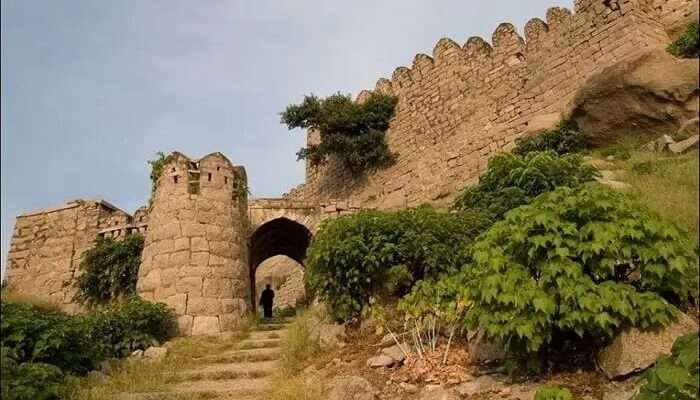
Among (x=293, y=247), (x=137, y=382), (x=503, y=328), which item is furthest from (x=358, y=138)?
(x=503, y=328)

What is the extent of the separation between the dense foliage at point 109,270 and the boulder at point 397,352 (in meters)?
7.68

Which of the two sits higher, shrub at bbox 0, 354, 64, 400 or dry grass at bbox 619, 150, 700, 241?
dry grass at bbox 619, 150, 700, 241

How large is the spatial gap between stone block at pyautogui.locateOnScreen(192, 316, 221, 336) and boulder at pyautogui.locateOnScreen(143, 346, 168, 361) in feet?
3.50

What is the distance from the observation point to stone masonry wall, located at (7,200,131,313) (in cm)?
1512

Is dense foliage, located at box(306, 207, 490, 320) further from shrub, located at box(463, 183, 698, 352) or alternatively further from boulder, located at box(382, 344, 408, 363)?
shrub, located at box(463, 183, 698, 352)

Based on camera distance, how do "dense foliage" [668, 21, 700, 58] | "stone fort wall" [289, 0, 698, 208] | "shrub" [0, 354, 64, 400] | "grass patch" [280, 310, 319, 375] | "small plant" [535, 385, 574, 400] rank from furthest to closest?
"stone fort wall" [289, 0, 698, 208], "dense foliage" [668, 21, 700, 58], "grass patch" [280, 310, 319, 375], "shrub" [0, 354, 64, 400], "small plant" [535, 385, 574, 400]

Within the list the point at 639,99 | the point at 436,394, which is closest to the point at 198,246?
the point at 436,394

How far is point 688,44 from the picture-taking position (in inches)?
456

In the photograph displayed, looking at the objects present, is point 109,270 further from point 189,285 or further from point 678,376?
point 678,376

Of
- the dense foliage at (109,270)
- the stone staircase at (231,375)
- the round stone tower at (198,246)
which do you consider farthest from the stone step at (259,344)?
the dense foliage at (109,270)

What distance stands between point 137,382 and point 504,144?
34.7ft

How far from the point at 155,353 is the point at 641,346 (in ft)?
20.3

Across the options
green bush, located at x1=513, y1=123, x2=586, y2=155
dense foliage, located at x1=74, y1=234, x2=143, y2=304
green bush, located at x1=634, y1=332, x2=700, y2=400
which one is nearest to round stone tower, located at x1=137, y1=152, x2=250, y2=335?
dense foliage, located at x1=74, y1=234, x2=143, y2=304

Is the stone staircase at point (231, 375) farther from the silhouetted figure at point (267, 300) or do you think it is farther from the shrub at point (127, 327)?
the silhouetted figure at point (267, 300)
